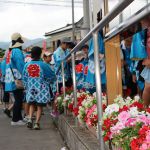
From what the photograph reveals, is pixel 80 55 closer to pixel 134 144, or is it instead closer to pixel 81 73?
pixel 81 73

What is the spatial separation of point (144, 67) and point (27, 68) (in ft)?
13.1

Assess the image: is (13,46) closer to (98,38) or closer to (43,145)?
(43,145)

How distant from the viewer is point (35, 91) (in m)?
7.95

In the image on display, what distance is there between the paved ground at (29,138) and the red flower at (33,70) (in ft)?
3.26

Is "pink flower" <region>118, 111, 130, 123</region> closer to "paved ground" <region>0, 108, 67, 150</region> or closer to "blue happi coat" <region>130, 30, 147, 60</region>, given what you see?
"blue happi coat" <region>130, 30, 147, 60</region>

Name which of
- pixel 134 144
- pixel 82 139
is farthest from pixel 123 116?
pixel 82 139

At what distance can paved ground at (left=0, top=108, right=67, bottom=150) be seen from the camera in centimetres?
614

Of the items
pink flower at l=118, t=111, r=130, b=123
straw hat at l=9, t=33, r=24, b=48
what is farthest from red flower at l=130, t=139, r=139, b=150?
straw hat at l=9, t=33, r=24, b=48

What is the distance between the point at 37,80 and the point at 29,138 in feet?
4.64

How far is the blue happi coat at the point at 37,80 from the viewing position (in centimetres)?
787

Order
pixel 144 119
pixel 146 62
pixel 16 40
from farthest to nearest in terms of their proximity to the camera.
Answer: pixel 16 40
pixel 146 62
pixel 144 119

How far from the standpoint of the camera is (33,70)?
25.8ft

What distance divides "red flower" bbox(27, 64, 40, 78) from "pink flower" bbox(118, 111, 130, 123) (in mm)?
4817

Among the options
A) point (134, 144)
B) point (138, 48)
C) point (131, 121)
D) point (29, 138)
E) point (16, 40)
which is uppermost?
point (16, 40)
